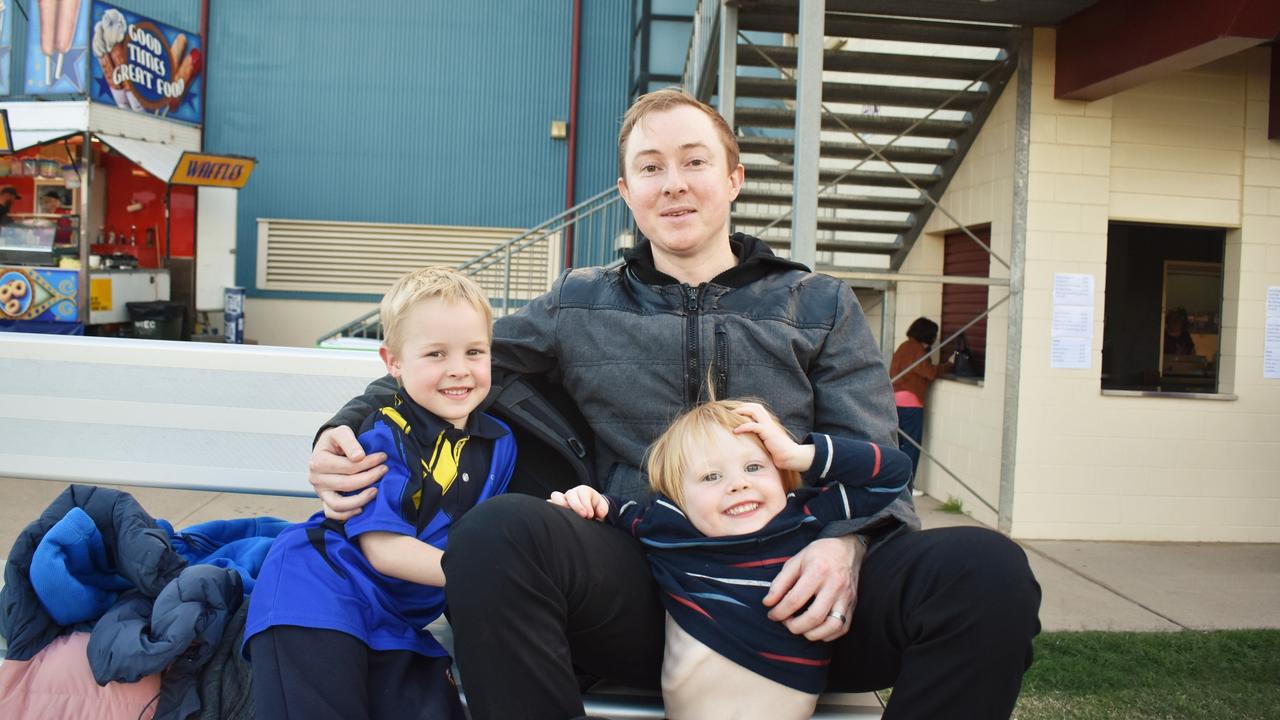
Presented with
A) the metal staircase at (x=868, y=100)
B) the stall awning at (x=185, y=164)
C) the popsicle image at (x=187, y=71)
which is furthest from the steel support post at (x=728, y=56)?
the popsicle image at (x=187, y=71)

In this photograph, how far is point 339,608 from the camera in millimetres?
1898

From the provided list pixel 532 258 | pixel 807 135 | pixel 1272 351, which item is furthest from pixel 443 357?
pixel 532 258

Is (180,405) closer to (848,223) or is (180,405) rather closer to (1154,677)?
(1154,677)

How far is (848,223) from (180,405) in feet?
22.6

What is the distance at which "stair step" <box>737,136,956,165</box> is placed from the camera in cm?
789

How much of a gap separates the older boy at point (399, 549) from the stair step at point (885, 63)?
575 centimetres

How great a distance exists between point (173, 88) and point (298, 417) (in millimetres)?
13625

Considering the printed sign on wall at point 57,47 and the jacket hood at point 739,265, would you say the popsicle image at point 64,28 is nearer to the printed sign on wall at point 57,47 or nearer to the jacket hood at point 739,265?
the printed sign on wall at point 57,47

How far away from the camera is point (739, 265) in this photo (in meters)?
2.48

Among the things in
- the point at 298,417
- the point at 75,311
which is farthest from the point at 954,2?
the point at 75,311

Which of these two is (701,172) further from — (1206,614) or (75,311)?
(75,311)

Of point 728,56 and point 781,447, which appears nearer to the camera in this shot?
point 781,447

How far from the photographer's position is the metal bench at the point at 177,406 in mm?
2750

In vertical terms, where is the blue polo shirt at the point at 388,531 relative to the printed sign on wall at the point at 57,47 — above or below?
below
